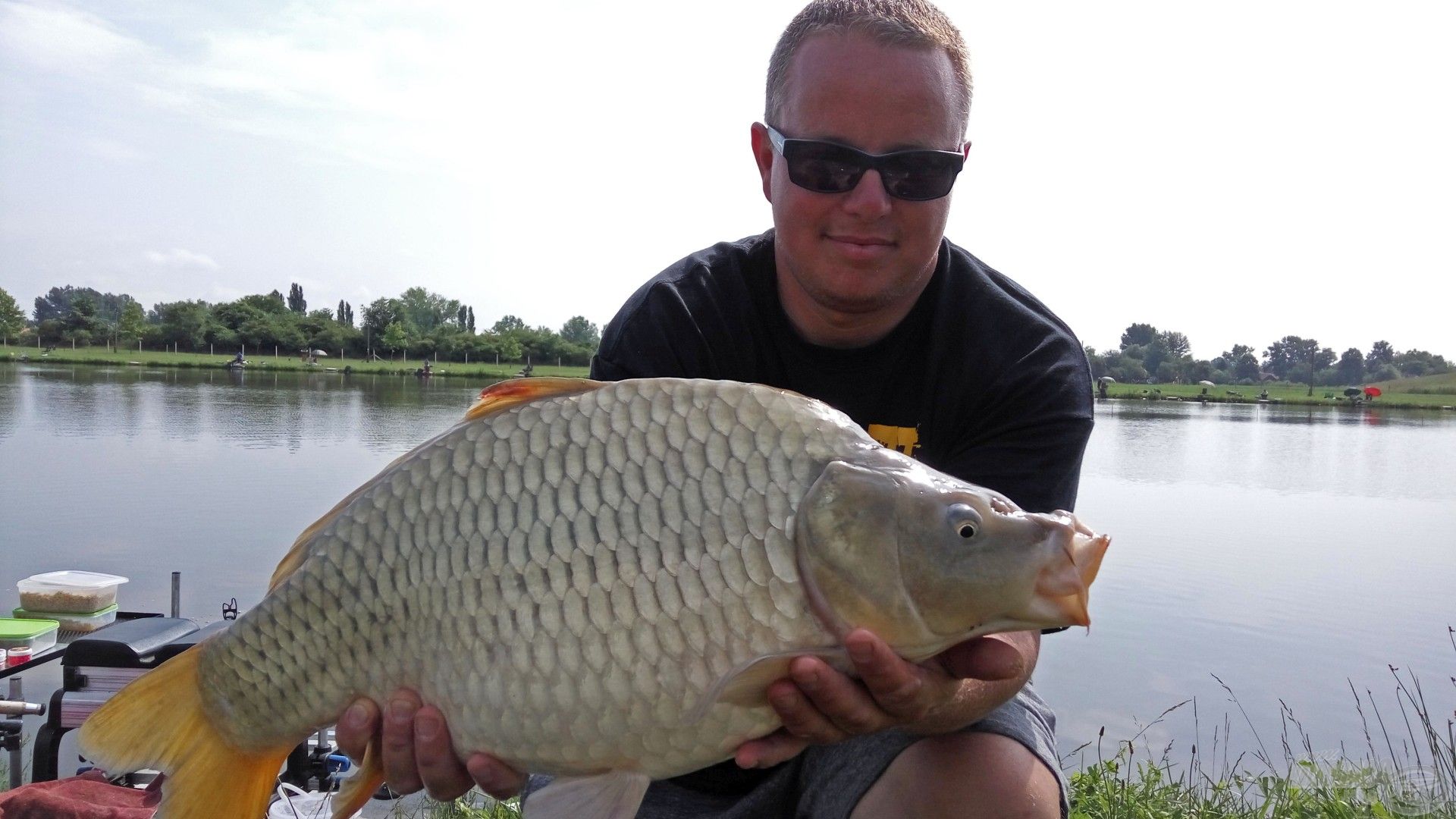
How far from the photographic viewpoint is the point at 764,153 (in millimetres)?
1725

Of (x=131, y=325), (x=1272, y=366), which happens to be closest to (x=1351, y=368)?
(x=1272, y=366)

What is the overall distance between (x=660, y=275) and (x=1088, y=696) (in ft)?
13.1

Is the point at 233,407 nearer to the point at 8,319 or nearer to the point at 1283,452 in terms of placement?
the point at 1283,452

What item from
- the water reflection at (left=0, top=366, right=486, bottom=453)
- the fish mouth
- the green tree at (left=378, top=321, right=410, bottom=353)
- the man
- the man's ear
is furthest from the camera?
the green tree at (left=378, top=321, right=410, bottom=353)

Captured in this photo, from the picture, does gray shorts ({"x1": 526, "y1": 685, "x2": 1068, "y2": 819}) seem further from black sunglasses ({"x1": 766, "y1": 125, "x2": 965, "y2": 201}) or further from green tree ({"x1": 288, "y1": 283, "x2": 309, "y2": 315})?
green tree ({"x1": 288, "y1": 283, "x2": 309, "y2": 315})

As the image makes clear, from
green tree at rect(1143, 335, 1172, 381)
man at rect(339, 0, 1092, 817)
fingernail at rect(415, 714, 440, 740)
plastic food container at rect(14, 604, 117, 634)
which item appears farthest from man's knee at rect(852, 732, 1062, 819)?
green tree at rect(1143, 335, 1172, 381)

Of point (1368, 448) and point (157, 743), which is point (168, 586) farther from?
point (1368, 448)

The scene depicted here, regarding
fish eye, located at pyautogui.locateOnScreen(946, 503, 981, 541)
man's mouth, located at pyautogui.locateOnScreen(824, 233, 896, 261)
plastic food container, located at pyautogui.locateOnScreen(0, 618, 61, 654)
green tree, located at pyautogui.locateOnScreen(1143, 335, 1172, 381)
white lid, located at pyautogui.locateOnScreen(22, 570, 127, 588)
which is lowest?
plastic food container, located at pyautogui.locateOnScreen(0, 618, 61, 654)

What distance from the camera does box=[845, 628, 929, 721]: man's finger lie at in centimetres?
98

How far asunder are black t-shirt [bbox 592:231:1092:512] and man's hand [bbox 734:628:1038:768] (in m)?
0.41

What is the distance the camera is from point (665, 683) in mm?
1002

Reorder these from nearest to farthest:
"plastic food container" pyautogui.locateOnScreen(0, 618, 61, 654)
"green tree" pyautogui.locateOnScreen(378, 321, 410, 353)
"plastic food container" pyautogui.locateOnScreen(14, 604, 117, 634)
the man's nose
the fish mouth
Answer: the fish mouth < the man's nose < "plastic food container" pyautogui.locateOnScreen(0, 618, 61, 654) < "plastic food container" pyautogui.locateOnScreen(14, 604, 117, 634) < "green tree" pyautogui.locateOnScreen(378, 321, 410, 353)

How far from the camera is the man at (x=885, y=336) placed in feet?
4.28

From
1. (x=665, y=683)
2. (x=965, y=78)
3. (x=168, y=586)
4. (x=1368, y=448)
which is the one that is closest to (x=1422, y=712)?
(x=965, y=78)
